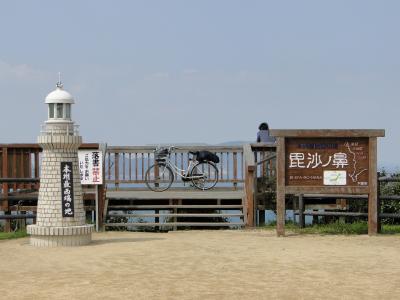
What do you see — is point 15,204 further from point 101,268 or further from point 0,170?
point 101,268

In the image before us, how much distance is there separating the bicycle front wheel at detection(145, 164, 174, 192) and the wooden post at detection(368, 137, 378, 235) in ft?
18.8

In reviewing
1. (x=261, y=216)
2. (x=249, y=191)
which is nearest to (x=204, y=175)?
(x=261, y=216)

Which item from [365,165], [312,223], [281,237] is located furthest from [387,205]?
[281,237]

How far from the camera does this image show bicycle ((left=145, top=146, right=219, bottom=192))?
1761cm

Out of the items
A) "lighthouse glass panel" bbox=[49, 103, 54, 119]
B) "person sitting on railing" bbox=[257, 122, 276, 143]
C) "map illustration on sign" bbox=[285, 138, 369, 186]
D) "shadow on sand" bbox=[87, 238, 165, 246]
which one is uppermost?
"lighthouse glass panel" bbox=[49, 103, 54, 119]

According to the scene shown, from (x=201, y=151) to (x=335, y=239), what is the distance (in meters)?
5.33

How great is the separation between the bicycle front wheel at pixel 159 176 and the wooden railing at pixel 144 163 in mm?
236

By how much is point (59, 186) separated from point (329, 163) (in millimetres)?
5162

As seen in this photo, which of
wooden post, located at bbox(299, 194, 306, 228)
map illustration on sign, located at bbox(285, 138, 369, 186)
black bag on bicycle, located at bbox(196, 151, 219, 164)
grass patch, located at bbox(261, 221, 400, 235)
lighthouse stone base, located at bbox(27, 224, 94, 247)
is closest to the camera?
lighthouse stone base, located at bbox(27, 224, 94, 247)

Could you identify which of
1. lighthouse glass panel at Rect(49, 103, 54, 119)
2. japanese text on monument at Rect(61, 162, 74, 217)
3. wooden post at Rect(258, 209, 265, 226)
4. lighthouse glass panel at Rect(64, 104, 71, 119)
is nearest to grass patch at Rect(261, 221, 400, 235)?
wooden post at Rect(258, 209, 265, 226)

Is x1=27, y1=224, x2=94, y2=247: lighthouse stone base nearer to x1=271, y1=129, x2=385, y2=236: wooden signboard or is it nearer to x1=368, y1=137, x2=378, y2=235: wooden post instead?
x1=271, y1=129, x2=385, y2=236: wooden signboard

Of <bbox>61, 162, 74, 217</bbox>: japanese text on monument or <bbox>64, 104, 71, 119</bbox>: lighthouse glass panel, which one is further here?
<bbox>64, 104, 71, 119</bbox>: lighthouse glass panel

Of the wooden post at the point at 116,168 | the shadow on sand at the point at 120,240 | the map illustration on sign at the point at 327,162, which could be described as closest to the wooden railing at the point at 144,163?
the wooden post at the point at 116,168

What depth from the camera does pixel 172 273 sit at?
29.1ft
